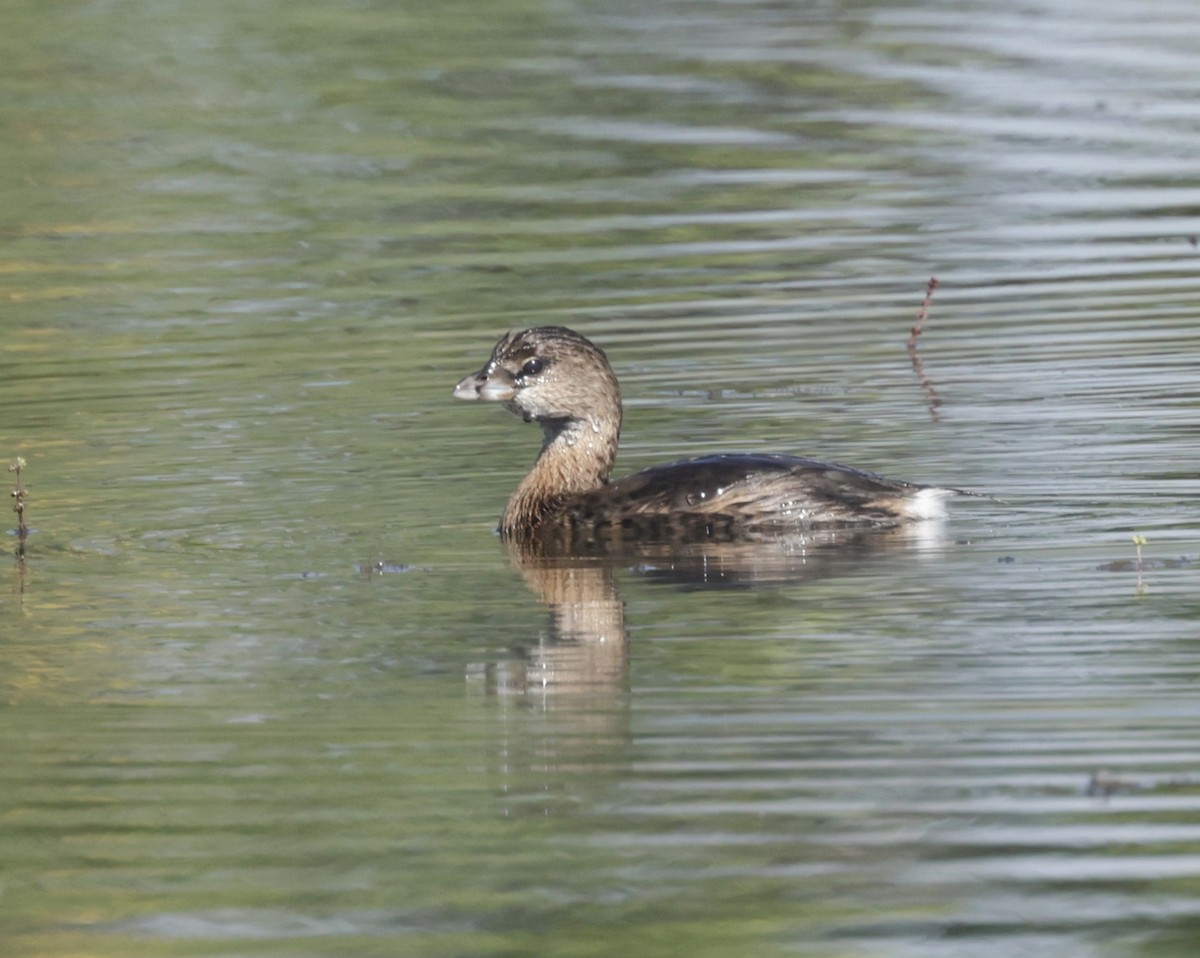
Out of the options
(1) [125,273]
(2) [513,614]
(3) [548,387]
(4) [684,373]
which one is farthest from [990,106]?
(2) [513,614]

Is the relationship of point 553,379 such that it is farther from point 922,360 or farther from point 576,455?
point 922,360

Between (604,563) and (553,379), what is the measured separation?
129 centimetres

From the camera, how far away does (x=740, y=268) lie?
1584 centimetres

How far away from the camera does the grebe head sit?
10.5m

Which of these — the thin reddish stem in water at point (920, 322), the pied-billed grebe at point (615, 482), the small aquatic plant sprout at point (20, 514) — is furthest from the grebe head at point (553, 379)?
the thin reddish stem in water at point (920, 322)

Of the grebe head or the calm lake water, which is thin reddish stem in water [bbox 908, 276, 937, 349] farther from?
the grebe head

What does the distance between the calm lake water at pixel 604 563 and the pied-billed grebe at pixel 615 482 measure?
30 cm

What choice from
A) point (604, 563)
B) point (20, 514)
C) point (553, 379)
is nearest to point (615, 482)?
point (553, 379)

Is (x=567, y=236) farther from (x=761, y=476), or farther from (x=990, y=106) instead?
(x=761, y=476)

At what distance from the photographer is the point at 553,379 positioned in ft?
34.6

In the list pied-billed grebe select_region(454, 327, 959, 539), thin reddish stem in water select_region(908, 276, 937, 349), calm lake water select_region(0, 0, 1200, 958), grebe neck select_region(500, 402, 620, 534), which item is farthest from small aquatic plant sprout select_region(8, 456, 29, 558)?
thin reddish stem in water select_region(908, 276, 937, 349)

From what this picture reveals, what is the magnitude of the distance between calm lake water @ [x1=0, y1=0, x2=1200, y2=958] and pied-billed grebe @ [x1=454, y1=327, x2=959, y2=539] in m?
0.30

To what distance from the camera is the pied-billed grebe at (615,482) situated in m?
9.64

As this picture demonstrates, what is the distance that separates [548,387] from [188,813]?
4221 millimetres
